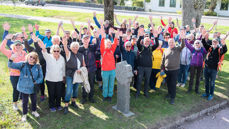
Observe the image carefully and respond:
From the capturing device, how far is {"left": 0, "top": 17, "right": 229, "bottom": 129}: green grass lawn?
5.27 metres

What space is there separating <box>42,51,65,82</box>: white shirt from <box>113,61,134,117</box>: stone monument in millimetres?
1459

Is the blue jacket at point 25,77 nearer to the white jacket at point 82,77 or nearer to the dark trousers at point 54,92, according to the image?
the dark trousers at point 54,92

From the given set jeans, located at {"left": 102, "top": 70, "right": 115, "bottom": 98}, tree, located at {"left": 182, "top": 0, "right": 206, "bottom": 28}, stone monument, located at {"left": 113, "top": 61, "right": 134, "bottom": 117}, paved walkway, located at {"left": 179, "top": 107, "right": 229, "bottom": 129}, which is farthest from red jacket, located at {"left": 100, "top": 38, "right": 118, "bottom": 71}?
tree, located at {"left": 182, "top": 0, "right": 206, "bottom": 28}

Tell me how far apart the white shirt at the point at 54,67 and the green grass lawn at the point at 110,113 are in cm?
103

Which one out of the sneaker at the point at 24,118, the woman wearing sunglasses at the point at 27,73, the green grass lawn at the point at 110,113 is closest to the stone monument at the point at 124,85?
the green grass lawn at the point at 110,113

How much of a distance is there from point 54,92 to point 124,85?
73.6 inches

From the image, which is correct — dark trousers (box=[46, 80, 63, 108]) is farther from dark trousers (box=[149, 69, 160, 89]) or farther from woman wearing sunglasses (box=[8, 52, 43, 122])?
dark trousers (box=[149, 69, 160, 89])

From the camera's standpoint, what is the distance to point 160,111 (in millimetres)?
6051

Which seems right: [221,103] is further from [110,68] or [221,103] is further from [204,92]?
[110,68]

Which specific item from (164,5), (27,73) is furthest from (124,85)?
(164,5)

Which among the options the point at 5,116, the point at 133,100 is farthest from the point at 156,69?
the point at 5,116

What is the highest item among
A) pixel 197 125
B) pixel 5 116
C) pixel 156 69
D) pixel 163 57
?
pixel 163 57

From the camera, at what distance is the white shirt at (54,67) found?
210 inches

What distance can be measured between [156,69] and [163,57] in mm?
698
